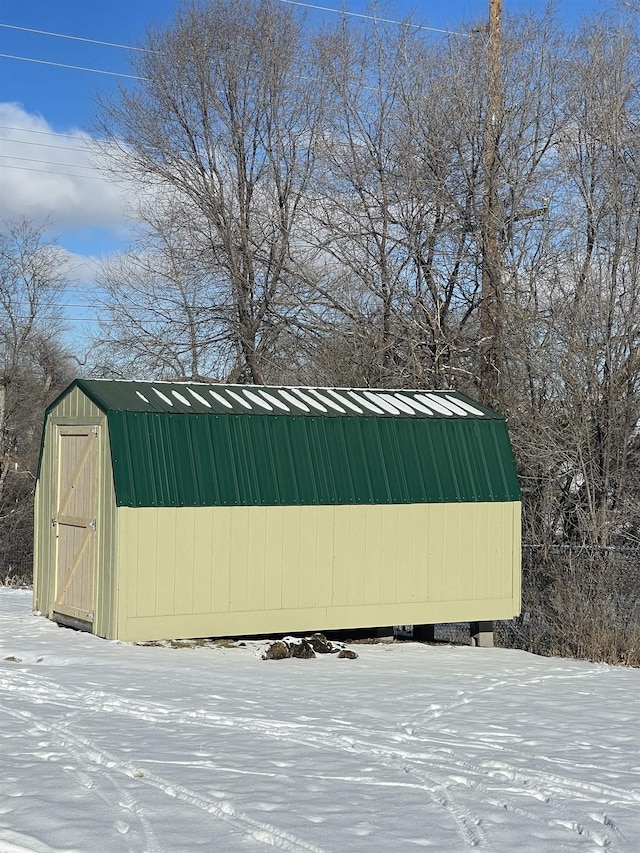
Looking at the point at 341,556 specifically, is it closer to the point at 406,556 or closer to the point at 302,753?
the point at 406,556

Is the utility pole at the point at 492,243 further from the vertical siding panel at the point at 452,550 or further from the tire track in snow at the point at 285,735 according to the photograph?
the tire track in snow at the point at 285,735

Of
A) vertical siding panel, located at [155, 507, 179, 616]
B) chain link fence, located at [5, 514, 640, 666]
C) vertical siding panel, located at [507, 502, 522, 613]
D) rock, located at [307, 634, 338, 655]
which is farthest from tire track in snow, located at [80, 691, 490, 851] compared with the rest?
chain link fence, located at [5, 514, 640, 666]

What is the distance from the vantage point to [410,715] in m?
8.38

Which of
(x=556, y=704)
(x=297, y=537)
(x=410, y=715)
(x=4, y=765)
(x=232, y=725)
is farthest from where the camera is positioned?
(x=297, y=537)

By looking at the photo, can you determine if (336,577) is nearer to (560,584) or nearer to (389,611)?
(389,611)

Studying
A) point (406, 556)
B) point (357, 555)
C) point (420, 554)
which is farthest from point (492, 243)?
point (357, 555)

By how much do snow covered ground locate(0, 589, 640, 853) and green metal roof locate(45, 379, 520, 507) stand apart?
1.68 metres

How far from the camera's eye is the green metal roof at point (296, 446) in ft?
35.8

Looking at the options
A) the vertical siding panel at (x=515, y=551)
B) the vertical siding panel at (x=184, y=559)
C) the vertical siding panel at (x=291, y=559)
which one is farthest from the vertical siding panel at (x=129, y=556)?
the vertical siding panel at (x=515, y=551)

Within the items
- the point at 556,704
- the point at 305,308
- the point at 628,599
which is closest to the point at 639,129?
the point at 305,308

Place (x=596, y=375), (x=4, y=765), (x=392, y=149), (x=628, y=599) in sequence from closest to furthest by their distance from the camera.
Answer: (x=4, y=765), (x=628, y=599), (x=596, y=375), (x=392, y=149)

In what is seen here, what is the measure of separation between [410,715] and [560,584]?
739 centimetres

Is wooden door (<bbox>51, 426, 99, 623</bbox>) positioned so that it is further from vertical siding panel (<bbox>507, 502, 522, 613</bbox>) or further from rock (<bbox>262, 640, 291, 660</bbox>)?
vertical siding panel (<bbox>507, 502, 522, 613</bbox>)

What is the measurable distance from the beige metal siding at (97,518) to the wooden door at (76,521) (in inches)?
4.4
